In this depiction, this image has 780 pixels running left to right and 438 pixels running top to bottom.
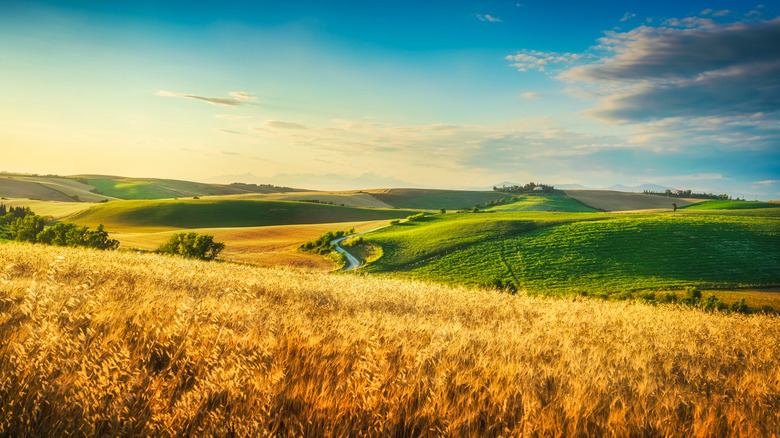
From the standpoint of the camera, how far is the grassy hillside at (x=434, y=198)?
Answer: 151m

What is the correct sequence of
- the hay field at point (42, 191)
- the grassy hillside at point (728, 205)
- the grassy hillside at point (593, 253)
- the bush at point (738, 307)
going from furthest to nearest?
the hay field at point (42, 191) < the grassy hillside at point (728, 205) < the grassy hillside at point (593, 253) < the bush at point (738, 307)

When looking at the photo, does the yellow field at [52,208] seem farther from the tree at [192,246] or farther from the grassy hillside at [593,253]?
the grassy hillside at [593,253]

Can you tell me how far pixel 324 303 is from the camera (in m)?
8.85

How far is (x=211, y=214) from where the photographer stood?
329 ft

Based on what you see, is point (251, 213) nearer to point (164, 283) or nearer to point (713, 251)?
point (713, 251)

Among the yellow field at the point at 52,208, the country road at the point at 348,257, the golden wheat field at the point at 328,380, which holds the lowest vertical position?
the country road at the point at 348,257

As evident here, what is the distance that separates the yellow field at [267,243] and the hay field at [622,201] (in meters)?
82.7

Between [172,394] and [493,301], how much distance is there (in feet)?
32.3

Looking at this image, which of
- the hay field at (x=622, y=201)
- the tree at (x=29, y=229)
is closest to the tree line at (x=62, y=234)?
the tree at (x=29, y=229)

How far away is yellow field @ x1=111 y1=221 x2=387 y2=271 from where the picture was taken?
50497 millimetres

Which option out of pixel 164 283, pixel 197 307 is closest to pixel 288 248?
pixel 164 283

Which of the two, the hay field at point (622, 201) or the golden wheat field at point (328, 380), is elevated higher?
the hay field at point (622, 201)

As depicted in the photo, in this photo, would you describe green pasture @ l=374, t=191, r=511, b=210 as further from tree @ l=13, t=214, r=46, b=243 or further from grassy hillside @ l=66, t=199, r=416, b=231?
tree @ l=13, t=214, r=46, b=243

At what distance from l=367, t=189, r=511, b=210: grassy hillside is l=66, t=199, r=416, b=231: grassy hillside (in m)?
40.1
